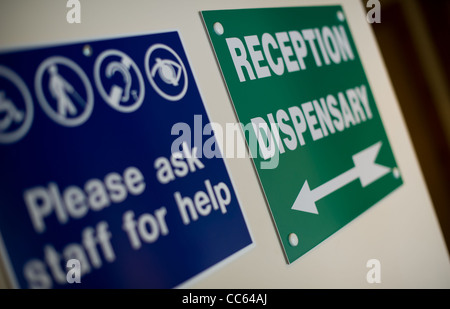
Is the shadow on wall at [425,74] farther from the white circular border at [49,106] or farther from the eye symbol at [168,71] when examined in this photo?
the white circular border at [49,106]

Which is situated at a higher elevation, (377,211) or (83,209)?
(83,209)

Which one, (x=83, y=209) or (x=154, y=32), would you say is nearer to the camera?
(x=83, y=209)

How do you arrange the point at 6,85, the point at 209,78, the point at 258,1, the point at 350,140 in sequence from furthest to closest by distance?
the point at 350,140 < the point at 258,1 < the point at 209,78 < the point at 6,85

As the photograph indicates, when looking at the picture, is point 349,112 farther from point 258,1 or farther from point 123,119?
point 123,119

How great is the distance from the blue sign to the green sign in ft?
0.46

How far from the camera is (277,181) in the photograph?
0.87 meters

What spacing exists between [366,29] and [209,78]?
0.88m

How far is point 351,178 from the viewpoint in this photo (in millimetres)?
1061

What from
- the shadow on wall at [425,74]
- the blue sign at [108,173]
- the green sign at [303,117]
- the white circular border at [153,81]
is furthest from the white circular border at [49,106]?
the shadow on wall at [425,74]

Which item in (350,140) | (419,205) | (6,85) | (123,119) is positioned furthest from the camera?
(419,205)

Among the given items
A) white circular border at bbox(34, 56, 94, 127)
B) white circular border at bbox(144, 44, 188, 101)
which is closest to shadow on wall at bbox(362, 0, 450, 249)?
white circular border at bbox(144, 44, 188, 101)

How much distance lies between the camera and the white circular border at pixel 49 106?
574 mm
